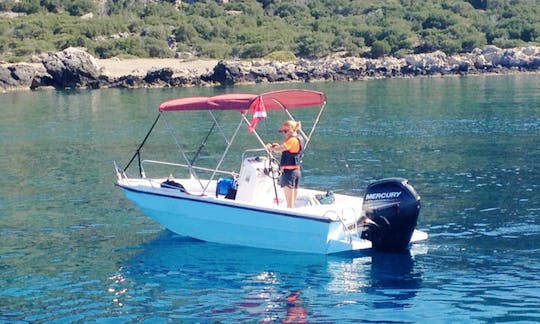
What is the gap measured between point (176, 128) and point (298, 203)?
70.4ft

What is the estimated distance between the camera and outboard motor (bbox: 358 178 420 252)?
15000mm

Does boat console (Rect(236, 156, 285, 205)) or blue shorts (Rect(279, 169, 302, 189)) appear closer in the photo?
blue shorts (Rect(279, 169, 302, 189))

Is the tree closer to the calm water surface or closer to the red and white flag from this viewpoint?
the calm water surface

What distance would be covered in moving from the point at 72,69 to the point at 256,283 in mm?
57780

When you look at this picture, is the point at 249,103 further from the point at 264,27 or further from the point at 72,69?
the point at 264,27

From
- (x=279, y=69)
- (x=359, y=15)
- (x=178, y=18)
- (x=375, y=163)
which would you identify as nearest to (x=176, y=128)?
(x=375, y=163)

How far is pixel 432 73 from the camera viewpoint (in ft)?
253

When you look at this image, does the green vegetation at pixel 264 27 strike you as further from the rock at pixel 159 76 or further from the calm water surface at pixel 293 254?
the calm water surface at pixel 293 254

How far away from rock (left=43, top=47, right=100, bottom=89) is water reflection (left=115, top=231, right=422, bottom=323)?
54.7 m

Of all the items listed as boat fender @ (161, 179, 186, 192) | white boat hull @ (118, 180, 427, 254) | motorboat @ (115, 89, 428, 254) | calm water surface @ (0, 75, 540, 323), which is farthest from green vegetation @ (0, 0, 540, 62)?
white boat hull @ (118, 180, 427, 254)

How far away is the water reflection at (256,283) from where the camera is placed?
12.8m

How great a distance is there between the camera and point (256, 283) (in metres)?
14.2

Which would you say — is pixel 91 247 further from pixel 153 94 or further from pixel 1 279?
pixel 153 94

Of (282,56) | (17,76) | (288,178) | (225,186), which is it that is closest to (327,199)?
(288,178)
